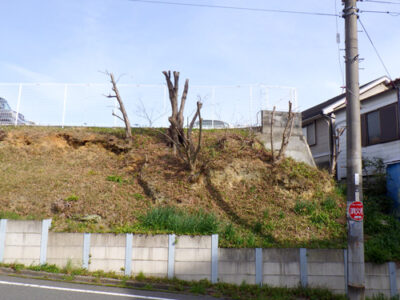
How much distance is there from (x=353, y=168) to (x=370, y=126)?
802cm

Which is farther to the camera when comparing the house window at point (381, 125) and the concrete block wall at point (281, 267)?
the house window at point (381, 125)

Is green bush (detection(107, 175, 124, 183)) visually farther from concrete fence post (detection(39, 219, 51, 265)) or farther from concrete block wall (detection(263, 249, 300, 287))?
concrete block wall (detection(263, 249, 300, 287))

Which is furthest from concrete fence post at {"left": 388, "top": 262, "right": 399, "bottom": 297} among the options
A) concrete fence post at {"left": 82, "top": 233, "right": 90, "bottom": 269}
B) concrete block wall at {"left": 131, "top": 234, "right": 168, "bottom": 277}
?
concrete fence post at {"left": 82, "top": 233, "right": 90, "bottom": 269}

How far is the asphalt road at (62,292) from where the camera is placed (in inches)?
264

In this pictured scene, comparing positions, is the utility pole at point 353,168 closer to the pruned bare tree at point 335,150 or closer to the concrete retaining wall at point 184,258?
the concrete retaining wall at point 184,258

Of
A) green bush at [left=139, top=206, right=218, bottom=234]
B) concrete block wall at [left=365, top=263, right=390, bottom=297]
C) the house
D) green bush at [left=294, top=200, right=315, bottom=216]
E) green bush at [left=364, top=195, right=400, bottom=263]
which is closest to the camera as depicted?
concrete block wall at [left=365, top=263, right=390, bottom=297]

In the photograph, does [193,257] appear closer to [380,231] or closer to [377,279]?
[377,279]

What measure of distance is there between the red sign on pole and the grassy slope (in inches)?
90.0

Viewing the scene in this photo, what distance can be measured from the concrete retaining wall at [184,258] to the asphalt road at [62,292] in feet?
2.83

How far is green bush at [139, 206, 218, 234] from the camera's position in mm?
9125

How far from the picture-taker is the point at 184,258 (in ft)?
28.0

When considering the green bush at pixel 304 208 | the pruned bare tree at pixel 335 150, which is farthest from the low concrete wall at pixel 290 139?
the green bush at pixel 304 208

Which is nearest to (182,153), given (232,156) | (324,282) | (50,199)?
(232,156)

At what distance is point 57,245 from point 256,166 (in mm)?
7003
